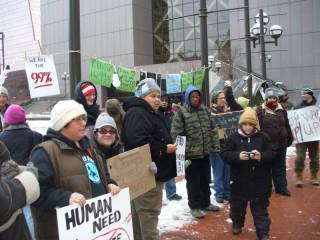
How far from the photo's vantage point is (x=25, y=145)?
5191mm

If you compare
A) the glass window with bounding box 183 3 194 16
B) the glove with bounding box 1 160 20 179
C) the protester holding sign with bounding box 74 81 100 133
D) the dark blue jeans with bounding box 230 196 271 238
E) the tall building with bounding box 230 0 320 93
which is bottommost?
the dark blue jeans with bounding box 230 196 271 238

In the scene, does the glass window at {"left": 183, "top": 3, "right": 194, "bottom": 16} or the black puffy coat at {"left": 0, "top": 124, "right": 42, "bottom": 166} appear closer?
the black puffy coat at {"left": 0, "top": 124, "right": 42, "bottom": 166}

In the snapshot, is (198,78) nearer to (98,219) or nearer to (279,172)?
(279,172)

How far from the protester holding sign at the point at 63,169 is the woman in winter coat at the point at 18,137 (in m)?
2.17

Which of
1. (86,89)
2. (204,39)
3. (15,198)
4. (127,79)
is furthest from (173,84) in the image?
(15,198)

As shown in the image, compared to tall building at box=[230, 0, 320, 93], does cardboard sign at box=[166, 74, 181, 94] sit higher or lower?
lower

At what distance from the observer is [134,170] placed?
4.16 meters

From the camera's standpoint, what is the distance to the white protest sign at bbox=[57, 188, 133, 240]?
9.07 feet

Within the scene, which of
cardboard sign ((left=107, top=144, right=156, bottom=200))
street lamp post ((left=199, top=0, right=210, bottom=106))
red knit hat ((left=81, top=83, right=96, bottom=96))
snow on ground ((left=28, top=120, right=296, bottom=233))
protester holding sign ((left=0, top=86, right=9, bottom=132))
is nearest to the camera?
cardboard sign ((left=107, top=144, right=156, bottom=200))

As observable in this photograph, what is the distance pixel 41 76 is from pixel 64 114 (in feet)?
12.3

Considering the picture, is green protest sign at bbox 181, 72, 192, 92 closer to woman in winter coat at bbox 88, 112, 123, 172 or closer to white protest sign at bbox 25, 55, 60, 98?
white protest sign at bbox 25, 55, 60, 98

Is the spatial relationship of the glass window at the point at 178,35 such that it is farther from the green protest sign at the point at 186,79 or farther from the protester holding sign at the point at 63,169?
the protester holding sign at the point at 63,169

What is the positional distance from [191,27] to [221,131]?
4325cm

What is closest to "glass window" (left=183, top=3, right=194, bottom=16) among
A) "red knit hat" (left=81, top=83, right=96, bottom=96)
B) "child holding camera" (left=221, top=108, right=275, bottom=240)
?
"child holding camera" (left=221, top=108, right=275, bottom=240)
